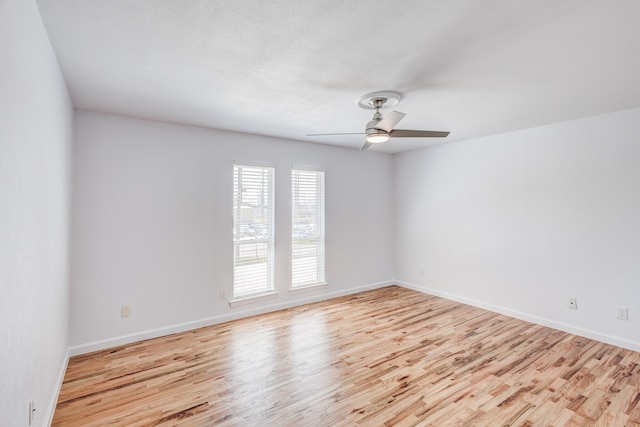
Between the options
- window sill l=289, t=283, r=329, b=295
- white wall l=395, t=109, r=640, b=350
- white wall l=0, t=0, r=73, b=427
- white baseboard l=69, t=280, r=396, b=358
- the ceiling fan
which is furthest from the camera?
window sill l=289, t=283, r=329, b=295

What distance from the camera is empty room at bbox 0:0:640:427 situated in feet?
5.37

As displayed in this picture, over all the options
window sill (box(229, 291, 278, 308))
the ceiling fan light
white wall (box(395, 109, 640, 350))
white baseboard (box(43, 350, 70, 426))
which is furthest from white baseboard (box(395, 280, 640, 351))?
white baseboard (box(43, 350, 70, 426))

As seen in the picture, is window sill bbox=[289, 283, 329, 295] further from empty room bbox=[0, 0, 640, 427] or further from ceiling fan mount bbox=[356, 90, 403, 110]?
ceiling fan mount bbox=[356, 90, 403, 110]

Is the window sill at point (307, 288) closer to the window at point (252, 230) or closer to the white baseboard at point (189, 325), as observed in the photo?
the white baseboard at point (189, 325)

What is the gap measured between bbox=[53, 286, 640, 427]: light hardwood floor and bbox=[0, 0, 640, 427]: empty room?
2 cm

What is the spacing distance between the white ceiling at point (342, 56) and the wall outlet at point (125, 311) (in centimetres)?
207

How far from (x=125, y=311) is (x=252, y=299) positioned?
144cm

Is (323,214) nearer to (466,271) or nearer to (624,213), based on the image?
(466,271)

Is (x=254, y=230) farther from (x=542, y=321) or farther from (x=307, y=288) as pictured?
(x=542, y=321)

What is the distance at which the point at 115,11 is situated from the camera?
1.56 m

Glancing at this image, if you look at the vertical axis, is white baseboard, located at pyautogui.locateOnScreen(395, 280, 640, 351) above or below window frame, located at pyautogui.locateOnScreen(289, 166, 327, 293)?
below

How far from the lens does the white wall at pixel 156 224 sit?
10.0 ft

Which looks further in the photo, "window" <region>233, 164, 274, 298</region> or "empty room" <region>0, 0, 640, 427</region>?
"window" <region>233, 164, 274, 298</region>

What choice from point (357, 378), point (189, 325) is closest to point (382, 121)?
point (357, 378)
